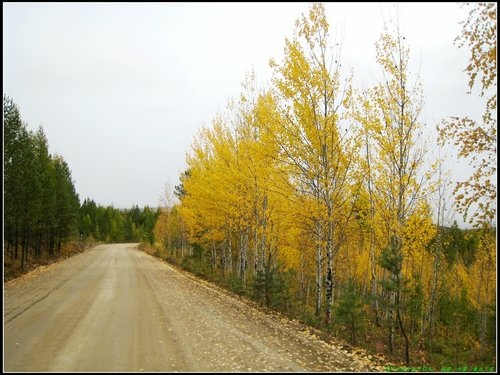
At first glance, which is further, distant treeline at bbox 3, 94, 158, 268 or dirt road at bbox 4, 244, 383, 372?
distant treeline at bbox 3, 94, 158, 268

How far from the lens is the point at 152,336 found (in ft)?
29.8

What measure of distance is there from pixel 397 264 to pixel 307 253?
65.6 ft

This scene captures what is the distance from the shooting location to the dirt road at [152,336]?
23.7ft

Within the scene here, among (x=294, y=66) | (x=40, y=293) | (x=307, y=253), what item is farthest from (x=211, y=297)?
(x=307, y=253)

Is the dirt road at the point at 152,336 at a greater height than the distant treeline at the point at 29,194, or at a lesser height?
lesser

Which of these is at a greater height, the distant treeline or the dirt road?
the distant treeline

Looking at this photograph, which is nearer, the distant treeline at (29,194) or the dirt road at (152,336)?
the dirt road at (152,336)

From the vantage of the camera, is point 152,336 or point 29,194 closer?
point 152,336

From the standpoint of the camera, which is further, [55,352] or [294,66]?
[294,66]

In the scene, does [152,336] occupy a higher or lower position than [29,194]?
lower

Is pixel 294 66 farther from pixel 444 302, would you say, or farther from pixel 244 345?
pixel 444 302

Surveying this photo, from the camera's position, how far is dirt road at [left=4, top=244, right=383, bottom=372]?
7230mm

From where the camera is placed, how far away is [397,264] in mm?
9094

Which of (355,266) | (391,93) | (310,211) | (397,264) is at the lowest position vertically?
(355,266)
